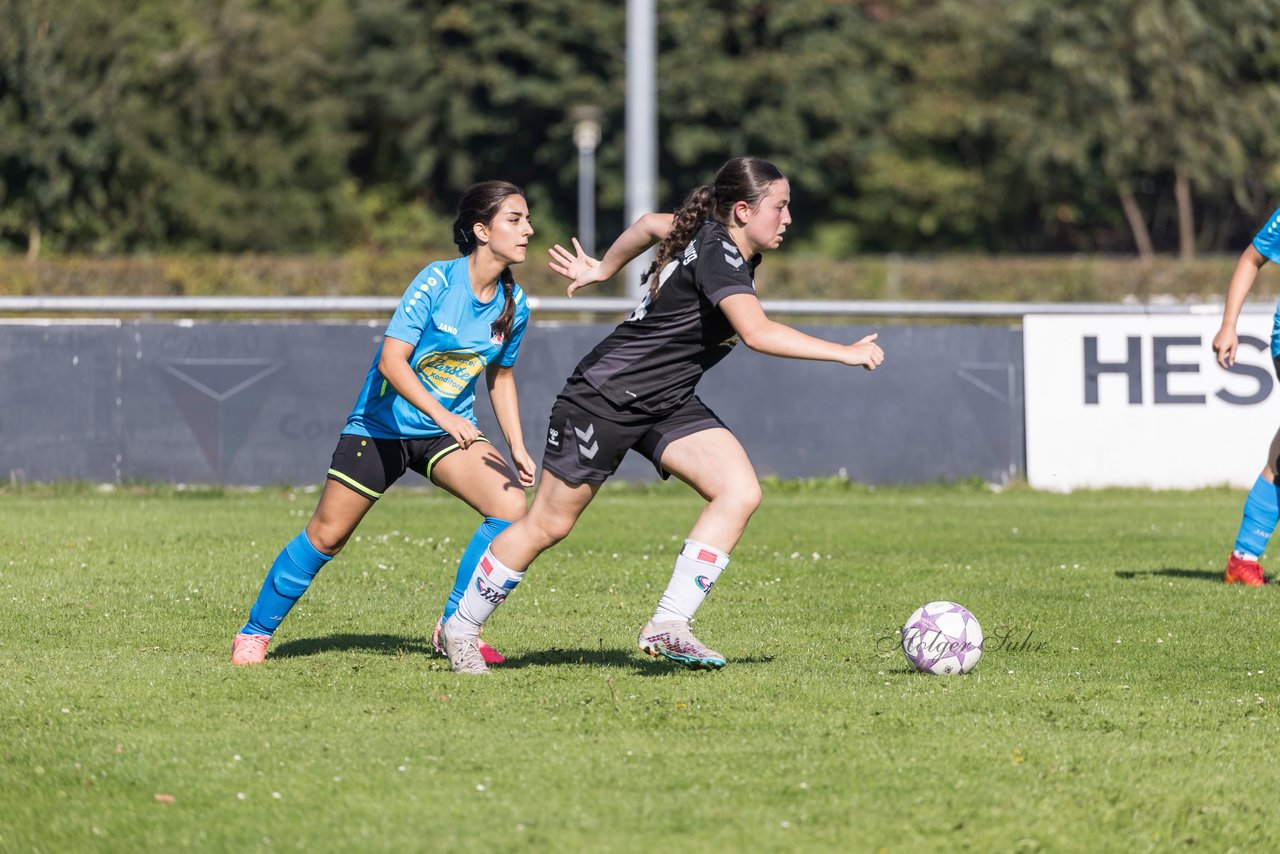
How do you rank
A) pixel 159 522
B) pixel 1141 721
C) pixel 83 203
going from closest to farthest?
pixel 1141 721, pixel 159 522, pixel 83 203

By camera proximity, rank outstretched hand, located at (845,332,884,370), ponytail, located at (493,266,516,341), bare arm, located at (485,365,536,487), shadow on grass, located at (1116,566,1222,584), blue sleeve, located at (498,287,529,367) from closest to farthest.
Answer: outstretched hand, located at (845,332,884,370) → ponytail, located at (493,266,516,341) → blue sleeve, located at (498,287,529,367) → bare arm, located at (485,365,536,487) → shadow on grass, located at (1116,566,1222,584)

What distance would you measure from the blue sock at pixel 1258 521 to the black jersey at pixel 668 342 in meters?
4.09

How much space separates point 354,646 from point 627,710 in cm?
180

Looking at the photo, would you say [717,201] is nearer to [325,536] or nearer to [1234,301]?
[325,536]

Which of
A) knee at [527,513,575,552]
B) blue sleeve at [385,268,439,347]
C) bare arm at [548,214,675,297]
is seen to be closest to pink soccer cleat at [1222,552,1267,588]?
bare arm at [548,214,675,297]

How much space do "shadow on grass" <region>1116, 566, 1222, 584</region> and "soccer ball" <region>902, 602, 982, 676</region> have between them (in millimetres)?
3110

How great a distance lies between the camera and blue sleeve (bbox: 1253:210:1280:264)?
28.4 feet

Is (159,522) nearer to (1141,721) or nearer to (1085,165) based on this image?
(1141,721)

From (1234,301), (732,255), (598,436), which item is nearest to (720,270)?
(732,255)

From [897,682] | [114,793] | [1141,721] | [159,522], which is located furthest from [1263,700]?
[159,522]

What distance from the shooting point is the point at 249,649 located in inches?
261

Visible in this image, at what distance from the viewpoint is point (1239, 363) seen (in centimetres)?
1405

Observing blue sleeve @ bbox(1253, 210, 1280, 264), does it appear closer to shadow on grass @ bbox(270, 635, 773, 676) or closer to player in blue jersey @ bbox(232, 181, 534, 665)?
shadow on grass @ bbox(270, 635, 773, 676)

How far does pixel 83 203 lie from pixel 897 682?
38.8 m
